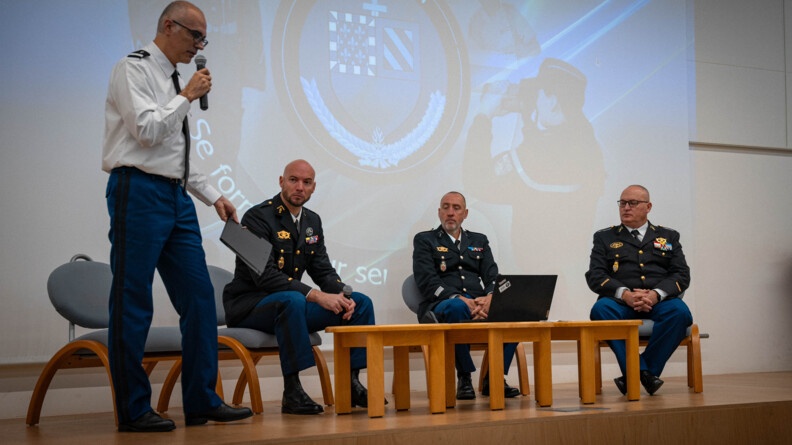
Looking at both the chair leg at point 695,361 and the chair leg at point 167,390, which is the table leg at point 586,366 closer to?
the chair leg at point 695,361

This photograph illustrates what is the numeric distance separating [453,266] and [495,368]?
4.38 feet

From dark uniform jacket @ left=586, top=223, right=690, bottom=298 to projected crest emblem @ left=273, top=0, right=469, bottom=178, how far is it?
123cm

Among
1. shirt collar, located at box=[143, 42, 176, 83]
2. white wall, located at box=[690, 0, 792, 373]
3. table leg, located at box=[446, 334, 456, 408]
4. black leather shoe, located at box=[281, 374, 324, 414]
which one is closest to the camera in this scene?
shirt collar, located at box=[143, 42, 176, 83]

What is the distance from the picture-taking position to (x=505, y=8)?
5613 mm

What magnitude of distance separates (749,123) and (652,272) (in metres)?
2.41

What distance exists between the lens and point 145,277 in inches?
111

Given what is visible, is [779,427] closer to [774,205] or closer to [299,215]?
[299,215]

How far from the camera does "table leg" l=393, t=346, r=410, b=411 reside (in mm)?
3561

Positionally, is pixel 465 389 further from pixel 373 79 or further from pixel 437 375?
pixel 373 79

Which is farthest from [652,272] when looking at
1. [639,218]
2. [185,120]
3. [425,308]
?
[185,120]

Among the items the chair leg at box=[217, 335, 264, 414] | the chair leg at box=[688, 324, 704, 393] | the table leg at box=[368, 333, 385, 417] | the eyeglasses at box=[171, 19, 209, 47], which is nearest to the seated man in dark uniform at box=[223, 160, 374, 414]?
the chair leg at box=[217, 335, 264, 414]

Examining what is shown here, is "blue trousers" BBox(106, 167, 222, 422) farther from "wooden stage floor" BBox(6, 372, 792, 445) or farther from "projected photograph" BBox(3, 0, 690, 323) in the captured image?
"projected photograph" BBox(3, 0, 690, 323)

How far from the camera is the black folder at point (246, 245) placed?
3.15 m

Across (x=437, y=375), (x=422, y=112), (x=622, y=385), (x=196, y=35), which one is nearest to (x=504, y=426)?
(x=437, y=375)
